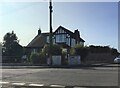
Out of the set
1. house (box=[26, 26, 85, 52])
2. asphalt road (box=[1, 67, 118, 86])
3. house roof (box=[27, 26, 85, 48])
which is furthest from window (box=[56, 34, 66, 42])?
asphalt road (box=[1, 67, 118, 86])

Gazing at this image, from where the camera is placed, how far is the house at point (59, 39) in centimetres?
8431

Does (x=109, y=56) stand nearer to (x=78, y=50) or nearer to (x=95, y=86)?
(x=78, y=50)

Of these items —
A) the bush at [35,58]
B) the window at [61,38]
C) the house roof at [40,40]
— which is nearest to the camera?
the bush at [35,58]

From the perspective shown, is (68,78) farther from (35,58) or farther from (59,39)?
(59,39)

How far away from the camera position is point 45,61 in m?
53.9

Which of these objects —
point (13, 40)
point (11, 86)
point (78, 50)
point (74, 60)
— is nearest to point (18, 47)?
point (13, 40)

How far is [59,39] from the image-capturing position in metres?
84.3

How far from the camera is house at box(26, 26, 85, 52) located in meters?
84.3

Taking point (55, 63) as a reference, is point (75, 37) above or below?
above

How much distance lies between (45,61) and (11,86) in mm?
37569

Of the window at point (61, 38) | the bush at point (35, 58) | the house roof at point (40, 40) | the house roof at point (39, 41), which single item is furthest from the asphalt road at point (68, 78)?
the house roof at point (39, 41)

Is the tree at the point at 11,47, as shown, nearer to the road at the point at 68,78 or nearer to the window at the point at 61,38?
the window at the point at 61,38

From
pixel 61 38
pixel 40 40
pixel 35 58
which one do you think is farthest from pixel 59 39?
pixel 35 58

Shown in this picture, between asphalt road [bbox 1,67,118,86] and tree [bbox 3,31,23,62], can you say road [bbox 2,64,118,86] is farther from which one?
tree [bbox 3,31,23,62]
